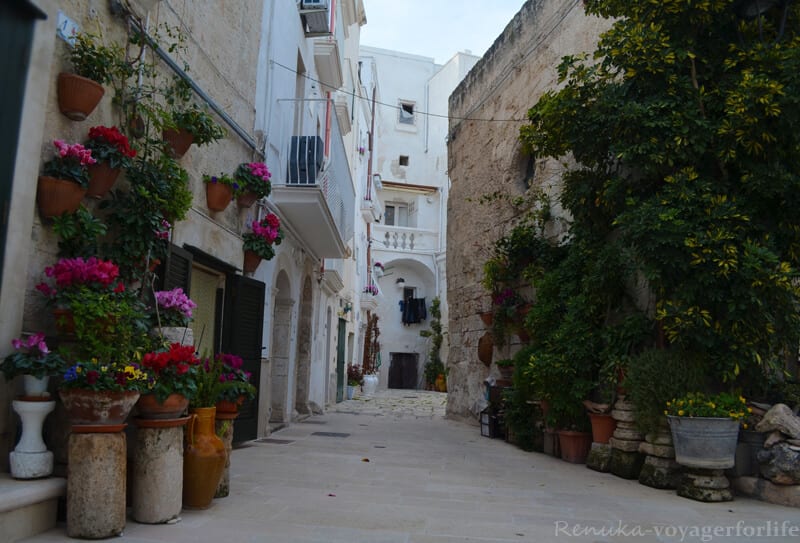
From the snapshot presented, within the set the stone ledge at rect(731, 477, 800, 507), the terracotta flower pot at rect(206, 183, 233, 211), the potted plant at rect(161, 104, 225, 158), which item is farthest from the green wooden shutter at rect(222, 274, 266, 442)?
the stone ledge at rect(731, 477, 800, 507)

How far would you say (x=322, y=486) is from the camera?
504 centimetres

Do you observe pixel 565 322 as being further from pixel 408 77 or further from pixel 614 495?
pixel 408 77

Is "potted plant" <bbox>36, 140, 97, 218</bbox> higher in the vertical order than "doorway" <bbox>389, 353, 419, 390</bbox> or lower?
higher

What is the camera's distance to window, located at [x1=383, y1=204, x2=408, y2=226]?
28347 mm

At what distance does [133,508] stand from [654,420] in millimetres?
4367

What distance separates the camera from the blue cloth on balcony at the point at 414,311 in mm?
26844

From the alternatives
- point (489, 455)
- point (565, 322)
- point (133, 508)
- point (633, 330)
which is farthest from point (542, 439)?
point (133, 508)

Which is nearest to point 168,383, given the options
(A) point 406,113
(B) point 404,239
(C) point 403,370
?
(B) point 404,239

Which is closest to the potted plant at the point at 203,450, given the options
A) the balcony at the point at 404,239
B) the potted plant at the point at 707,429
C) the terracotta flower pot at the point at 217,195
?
the terracotta flower pot at the point at 217,195

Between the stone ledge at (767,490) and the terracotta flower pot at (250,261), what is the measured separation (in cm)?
536

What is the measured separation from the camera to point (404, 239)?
26625 mm

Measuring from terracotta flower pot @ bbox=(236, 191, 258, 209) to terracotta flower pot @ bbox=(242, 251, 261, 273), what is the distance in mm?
572

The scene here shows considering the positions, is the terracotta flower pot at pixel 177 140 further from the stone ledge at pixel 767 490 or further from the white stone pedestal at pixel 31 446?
the stone ledge at pixel 767 490

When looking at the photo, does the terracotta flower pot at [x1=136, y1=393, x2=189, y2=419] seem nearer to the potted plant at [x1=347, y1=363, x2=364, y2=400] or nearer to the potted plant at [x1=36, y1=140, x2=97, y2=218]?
the potted plant at [x1=36, y1=140, x2=97, y2=218]
